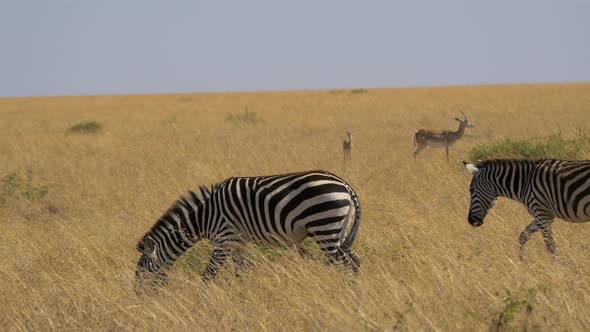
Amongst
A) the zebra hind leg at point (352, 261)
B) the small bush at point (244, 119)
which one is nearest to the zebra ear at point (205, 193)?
the zebra hind leg at point (352, 261)

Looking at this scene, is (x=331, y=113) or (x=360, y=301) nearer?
(x=360, y=301)

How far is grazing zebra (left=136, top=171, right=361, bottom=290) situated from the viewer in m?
5.32

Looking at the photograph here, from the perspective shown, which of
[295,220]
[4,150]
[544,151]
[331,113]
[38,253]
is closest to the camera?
[295,220]

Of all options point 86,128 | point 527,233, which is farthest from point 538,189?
point 86,128

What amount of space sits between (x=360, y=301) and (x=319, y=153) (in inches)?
427

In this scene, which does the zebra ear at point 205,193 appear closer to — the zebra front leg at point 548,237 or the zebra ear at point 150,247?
the zebra ear at point 150,247

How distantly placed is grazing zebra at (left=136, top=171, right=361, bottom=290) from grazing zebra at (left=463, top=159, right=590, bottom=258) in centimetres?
172

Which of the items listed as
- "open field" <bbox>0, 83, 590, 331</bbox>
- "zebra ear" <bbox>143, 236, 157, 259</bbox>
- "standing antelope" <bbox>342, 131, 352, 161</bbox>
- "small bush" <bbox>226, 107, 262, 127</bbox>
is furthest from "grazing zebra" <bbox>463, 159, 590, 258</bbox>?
"small bush" <bbox>226, 107, 262, 127</bbox>

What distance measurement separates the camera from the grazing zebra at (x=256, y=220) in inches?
209

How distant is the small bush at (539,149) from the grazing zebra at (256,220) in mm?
7366

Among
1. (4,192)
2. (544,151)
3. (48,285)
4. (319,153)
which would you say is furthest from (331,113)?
(48,285)

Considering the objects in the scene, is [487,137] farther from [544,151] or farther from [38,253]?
[38,253]

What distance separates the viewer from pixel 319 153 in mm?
15188

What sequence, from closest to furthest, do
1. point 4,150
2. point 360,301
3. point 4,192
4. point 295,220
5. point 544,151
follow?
1. point 360,301
2. point 295,220
3. point 4,192
4. point 544,151
5. point 4,150
